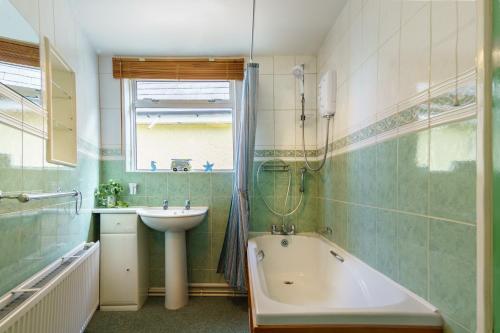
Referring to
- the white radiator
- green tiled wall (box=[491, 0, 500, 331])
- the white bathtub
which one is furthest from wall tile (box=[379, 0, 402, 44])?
the white radiator

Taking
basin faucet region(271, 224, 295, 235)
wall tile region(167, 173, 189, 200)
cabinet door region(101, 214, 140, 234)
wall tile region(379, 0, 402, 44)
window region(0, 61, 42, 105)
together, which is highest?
wall tile region(379, 0, 402, 44)

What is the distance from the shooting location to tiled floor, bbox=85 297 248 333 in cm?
200

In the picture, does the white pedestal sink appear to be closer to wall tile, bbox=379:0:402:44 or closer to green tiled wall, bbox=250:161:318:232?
green tiled wall, bbox=250:161:318:232

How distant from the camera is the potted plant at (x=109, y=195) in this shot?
242 cm

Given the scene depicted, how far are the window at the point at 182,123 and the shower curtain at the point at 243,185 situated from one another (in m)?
0.46

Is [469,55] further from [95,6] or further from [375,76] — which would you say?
[95,6]

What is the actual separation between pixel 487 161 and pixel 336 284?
166cm

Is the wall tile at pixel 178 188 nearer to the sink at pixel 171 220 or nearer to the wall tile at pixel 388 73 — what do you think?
the sink at pixel 171 220

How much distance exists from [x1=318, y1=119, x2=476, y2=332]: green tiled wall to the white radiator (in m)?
1.55

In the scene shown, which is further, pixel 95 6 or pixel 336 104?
pixel 336 104

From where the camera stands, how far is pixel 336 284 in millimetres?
1856

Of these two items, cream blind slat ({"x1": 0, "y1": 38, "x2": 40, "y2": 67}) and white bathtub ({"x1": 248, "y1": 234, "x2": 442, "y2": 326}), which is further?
cream blind slat ({"x1": 0, "y1": 38, "x2": 40, "y2": 67})

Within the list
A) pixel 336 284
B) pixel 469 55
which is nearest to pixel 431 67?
pixel 469 55

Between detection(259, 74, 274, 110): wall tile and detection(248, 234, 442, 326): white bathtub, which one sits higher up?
detection(259, 74, 274, 110): wall tile
